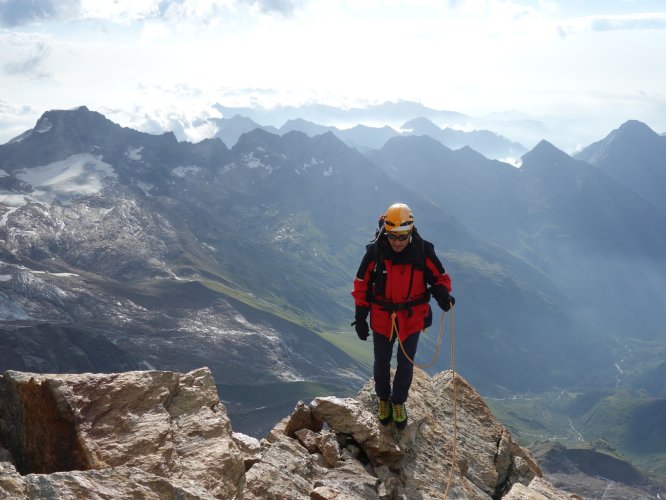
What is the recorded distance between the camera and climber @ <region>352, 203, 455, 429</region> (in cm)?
1639

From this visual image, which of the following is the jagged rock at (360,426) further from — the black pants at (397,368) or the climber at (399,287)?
the climber at (399,287)

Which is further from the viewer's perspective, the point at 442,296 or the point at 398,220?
the point at 442,296

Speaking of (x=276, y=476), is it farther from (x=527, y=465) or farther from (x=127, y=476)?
(x=527, y=465)

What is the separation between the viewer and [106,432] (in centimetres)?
1304

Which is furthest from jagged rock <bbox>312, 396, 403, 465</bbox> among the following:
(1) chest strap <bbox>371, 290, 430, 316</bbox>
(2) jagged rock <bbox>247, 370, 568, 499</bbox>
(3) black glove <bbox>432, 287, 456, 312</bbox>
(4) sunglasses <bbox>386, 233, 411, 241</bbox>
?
(4) sunglasses <bbox>386, 233, 411, 241</bbox>

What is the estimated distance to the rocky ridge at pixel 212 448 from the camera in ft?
39.5

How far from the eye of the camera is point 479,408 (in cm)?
2175

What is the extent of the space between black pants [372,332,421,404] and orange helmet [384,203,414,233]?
11.5 ft

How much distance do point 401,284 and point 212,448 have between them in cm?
686

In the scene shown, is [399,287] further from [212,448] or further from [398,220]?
[212,448]

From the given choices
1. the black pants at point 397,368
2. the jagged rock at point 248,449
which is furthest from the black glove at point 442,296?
the jagged rock at point 248,449

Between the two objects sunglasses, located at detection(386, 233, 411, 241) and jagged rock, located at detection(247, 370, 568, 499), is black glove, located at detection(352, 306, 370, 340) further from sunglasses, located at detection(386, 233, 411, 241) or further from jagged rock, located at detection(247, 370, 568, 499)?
jagged rock, located at detection(247, 370, 568, 499)

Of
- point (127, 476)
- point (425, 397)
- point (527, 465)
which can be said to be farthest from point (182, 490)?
point (527, 465)

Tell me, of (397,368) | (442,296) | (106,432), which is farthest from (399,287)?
(106,432)
